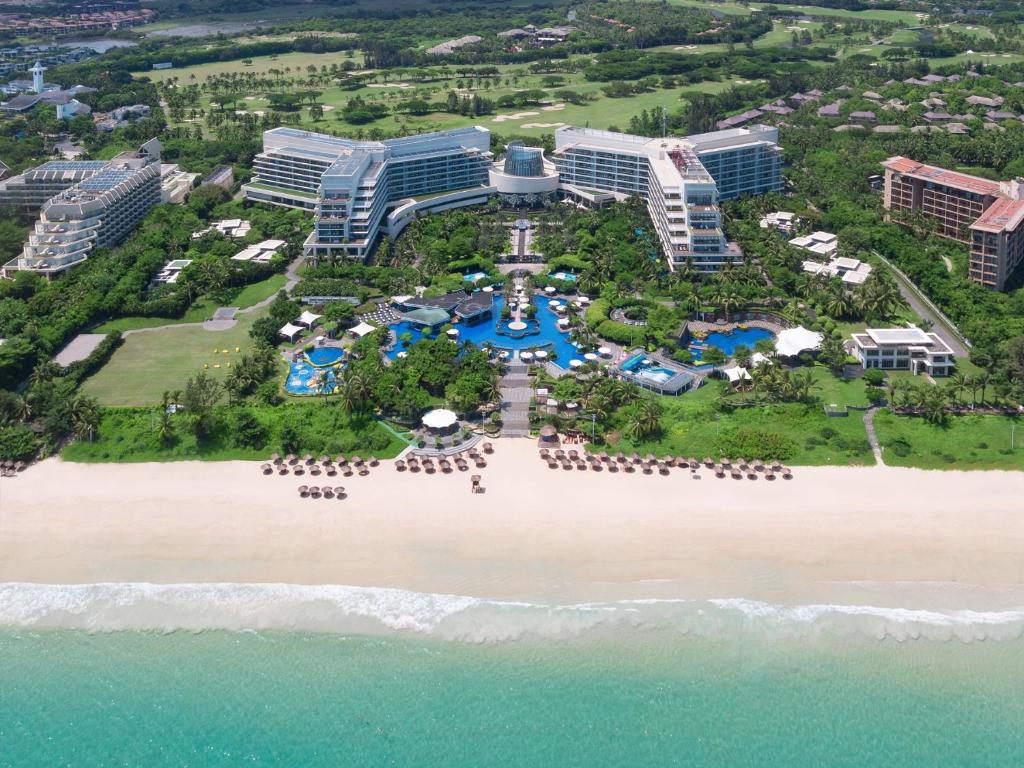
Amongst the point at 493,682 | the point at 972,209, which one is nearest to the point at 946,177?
the point at 972,209

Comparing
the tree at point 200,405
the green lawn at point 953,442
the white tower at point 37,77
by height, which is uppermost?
the white tower at point 37,77

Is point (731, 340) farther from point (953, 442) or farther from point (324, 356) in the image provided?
point (324, 356)

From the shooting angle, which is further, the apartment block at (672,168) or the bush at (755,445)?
the apartment block at (672,168)

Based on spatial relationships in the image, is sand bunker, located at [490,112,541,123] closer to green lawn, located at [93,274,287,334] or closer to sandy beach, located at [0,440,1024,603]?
green lawn, located at [93,274,287,334]

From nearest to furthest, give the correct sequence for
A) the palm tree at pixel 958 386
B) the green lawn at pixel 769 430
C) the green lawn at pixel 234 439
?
the green lawn at pixel 769 430 → the green lawn at pixel 234 439 → the palm tree at pixel 958 386

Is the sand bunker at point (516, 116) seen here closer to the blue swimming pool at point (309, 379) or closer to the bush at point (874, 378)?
the blue swimming pool at point (309, 379)

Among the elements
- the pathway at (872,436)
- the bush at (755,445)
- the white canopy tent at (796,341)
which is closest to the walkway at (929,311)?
the white canopy tent at (796,341)

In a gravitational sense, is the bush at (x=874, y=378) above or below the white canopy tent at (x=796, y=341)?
below

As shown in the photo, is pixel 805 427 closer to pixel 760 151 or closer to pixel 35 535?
pixel 35 535
